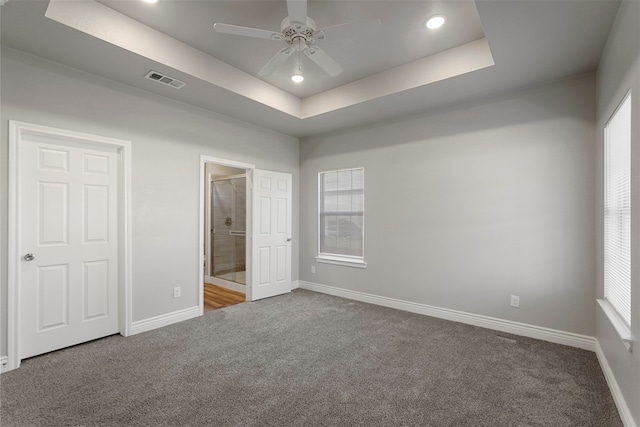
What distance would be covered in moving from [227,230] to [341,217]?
2.31m

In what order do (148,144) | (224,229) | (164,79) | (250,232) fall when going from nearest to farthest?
(164,79) < (148,144) < (250,232) < (224,229)

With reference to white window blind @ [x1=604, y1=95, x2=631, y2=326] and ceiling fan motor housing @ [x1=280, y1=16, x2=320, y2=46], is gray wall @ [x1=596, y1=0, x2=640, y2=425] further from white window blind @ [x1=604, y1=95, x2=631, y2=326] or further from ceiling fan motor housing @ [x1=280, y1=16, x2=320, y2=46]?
ceiling fan motor housing @ [x1=280, y1=16, x2=320, y2=46]

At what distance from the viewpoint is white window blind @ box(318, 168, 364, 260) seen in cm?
470

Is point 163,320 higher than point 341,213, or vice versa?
point 341,213

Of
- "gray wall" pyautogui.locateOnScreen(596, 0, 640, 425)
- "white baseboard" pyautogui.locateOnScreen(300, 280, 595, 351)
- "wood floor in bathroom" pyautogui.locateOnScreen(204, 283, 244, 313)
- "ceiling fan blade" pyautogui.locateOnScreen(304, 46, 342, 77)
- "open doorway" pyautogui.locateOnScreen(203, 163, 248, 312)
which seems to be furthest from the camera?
"open doorway" pyautogui.locateOnScreen(203, 163, 248, 312)

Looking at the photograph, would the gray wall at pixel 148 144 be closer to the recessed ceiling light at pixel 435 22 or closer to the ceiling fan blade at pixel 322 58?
the ceiling fan blade at pixel 322 58

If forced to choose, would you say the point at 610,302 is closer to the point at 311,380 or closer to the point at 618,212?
the point at 618,212

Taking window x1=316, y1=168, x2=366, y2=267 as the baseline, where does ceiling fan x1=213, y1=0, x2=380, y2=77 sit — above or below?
above

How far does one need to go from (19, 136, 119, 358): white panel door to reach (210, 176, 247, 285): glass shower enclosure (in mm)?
2443

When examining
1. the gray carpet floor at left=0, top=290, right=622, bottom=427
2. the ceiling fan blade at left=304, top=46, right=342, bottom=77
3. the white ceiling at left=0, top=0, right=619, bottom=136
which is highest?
the white ceiling at left=0, top=0, right=619, bottom=136

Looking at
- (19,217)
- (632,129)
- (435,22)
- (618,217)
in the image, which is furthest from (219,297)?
(632,129)

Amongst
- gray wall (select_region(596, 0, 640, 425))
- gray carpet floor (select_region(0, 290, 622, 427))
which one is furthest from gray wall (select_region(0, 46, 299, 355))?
gray wall (select_region(596, 0, 640, 425))

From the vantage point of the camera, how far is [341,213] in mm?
4910

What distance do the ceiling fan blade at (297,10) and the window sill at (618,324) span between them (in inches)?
112
